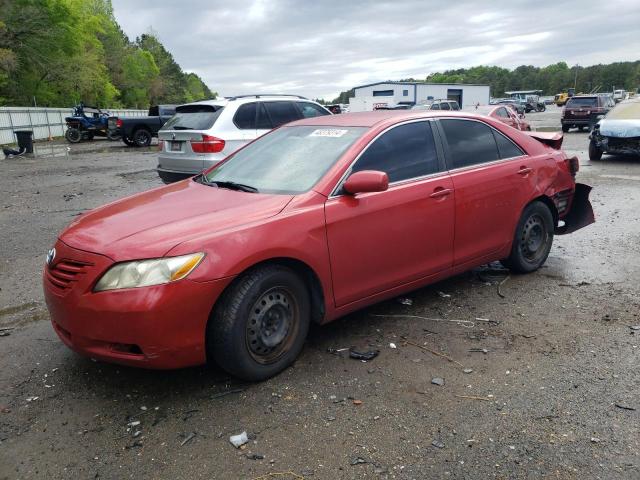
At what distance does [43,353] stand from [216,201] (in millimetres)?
1712

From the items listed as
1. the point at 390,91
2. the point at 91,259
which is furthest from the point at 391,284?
the point at 390,91

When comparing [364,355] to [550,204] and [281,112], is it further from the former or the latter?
[281,112]

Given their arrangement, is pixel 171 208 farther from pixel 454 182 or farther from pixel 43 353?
pixel 454 182

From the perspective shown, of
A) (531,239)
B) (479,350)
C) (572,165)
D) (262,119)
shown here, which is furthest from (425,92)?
(479,350)

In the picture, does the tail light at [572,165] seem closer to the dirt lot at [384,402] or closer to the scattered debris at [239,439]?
the dirt lot at [384,402]

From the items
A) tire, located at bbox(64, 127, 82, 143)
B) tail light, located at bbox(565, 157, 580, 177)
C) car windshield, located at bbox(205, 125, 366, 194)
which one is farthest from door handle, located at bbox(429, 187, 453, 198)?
tire, located at bbox(64, 127, 82, 143)

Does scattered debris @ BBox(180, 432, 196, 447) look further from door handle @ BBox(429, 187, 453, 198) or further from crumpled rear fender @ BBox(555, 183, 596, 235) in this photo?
crumpled rear fender @ BBox(555, 183, 596, 235)

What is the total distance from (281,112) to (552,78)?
160 meters

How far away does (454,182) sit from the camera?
4348mm

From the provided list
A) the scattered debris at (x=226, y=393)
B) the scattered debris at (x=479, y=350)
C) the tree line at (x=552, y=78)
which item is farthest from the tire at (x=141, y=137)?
the tree line at (x=552, y=78)

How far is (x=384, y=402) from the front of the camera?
3137mm

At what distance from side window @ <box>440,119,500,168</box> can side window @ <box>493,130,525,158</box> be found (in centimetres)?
7

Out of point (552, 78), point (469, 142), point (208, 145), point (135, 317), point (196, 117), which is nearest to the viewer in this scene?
point (135, 317)

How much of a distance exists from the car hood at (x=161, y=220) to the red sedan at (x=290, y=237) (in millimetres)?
13
